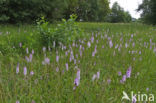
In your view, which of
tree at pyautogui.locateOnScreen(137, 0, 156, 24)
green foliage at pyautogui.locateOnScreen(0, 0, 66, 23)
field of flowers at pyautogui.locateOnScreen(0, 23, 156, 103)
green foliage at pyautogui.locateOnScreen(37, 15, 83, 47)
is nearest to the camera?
field of flowers at pyautogui.locateOnScreen(0, 23, 156, 103)

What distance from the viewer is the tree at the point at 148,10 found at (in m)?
14.3

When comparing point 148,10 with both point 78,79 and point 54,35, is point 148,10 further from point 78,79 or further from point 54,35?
point 78,79

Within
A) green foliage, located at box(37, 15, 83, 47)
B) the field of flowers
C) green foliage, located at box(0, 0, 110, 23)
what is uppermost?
green foliage, located at box(0, 0, 110, 23)

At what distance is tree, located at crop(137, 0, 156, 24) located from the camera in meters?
14.3

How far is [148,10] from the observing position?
590 inches

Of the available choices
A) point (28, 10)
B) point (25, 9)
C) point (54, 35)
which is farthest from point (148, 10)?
point (54, 35)

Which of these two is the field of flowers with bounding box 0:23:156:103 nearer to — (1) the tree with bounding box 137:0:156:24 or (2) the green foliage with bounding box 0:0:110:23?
(2) the green foliage with bounding box 0:0:110:23

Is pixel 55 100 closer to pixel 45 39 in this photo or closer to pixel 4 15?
pixel 45 39

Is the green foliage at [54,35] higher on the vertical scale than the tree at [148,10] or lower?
lower

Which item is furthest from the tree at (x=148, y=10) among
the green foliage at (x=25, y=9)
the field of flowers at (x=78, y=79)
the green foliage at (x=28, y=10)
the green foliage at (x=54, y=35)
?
the green foliage at (x=54, y=35)

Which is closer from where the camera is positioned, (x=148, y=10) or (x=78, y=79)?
(x=78, y=79)

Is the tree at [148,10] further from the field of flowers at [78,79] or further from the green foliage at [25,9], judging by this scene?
the field of flowers at [78,79]

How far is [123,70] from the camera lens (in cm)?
285

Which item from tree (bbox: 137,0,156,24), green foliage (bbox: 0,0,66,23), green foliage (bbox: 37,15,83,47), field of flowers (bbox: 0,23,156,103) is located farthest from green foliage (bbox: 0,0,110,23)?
tree (bbox: 137,0,156,24)
